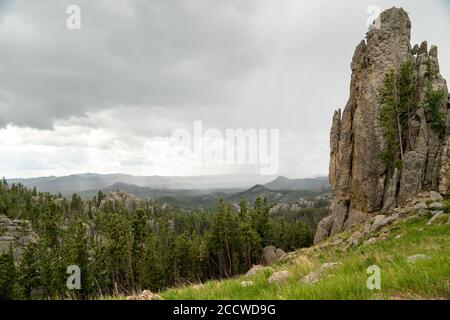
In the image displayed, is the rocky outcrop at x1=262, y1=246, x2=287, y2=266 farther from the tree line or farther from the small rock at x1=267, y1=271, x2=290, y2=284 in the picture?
the small rock at x1=267, y1=271, x2=290, y2=284

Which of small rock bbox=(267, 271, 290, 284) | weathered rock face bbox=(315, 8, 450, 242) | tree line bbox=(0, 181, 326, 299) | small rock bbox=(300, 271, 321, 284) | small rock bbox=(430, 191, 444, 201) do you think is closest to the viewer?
small rock bbox=(300, 271, 321, 284)

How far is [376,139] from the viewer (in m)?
55.0

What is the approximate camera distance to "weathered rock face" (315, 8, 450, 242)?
45.8 metres

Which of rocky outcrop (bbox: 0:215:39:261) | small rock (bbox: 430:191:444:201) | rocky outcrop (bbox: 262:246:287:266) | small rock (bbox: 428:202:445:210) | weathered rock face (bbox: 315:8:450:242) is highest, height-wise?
weathered rock face (bbox: 315:8:450:242)

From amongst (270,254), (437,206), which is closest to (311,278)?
(437,206)

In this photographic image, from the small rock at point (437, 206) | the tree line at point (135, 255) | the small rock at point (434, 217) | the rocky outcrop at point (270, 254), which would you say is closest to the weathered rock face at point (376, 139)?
the small rock at point (437, 206)

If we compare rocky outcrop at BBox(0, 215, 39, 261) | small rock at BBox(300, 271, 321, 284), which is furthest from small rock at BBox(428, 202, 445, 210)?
rocky outcrop at BBox(0, 215, 39, 261)

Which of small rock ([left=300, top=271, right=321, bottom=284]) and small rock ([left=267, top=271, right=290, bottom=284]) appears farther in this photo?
small rock ([left=267, top=271, right=290, bottom=284])

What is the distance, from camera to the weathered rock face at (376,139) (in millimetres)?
45750

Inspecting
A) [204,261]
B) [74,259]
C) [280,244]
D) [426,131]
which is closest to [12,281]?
[74,259]

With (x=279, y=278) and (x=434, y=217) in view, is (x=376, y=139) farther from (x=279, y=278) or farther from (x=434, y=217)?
(x=279, y=278)

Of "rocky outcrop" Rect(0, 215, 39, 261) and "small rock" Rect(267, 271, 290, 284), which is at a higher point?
"small rock" Rect(267, 271, 290, 284)
